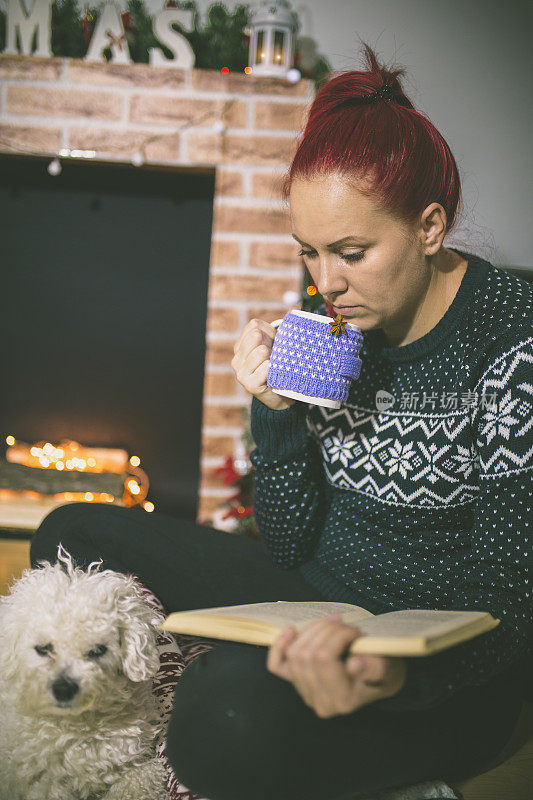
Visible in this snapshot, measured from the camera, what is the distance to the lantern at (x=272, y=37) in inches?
74.7

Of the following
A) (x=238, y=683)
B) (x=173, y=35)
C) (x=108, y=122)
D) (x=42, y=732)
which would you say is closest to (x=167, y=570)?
(x=42, y=732)

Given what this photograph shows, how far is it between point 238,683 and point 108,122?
6.26 feet

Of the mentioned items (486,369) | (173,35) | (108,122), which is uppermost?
(173,35)

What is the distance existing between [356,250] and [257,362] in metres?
0.24

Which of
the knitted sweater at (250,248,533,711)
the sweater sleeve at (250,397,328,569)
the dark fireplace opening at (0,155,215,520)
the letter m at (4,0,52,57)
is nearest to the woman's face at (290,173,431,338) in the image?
the knitted sweater at (250,248,533,711)

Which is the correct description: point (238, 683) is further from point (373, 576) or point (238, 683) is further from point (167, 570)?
point (167, 570)

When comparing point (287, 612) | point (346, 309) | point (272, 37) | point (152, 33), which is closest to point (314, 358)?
point (346, 309)

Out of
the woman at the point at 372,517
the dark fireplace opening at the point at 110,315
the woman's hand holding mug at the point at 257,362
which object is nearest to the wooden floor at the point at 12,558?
the dark fireplace opening at the point at 110,315

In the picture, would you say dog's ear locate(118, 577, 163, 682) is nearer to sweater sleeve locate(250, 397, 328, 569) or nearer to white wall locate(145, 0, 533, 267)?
sweater sleeve locate(250, 397, 328, 569)

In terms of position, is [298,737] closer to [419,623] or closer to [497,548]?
[419,623]

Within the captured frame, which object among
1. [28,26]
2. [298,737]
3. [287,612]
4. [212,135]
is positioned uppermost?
[28,26]

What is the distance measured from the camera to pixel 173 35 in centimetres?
198

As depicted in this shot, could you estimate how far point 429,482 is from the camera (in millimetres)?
925

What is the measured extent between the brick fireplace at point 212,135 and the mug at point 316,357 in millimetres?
1234
